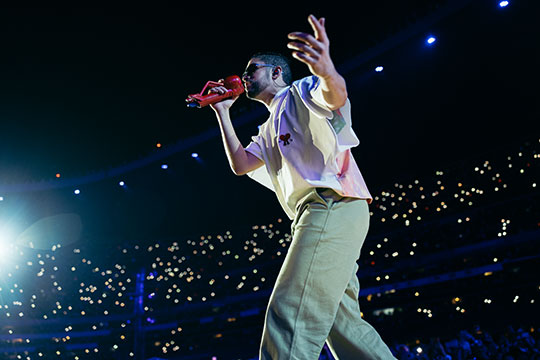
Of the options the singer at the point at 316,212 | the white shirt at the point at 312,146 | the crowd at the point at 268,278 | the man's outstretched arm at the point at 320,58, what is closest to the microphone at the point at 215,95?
the singer at the point at 316,212

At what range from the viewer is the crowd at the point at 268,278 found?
46.5ft

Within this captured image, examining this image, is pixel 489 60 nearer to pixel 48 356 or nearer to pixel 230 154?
pixel 230 154

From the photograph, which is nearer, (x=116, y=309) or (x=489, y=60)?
(x=489, y=60)

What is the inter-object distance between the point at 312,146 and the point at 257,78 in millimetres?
532

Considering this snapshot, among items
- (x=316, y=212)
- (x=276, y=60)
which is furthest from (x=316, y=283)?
(x=276, y=60)

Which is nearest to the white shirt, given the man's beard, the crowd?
the man's beard

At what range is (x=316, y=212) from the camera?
1588 mm

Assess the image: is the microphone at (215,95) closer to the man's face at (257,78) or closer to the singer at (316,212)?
the man's face at (257,78)

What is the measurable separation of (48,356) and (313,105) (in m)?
18.4

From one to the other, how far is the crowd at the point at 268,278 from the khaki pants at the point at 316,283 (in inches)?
487

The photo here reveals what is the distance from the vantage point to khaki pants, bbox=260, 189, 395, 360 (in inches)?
57.6

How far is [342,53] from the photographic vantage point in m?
7.93

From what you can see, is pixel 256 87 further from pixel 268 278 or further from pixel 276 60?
pixel 268 278

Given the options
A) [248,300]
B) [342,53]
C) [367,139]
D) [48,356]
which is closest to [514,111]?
[367,139]
